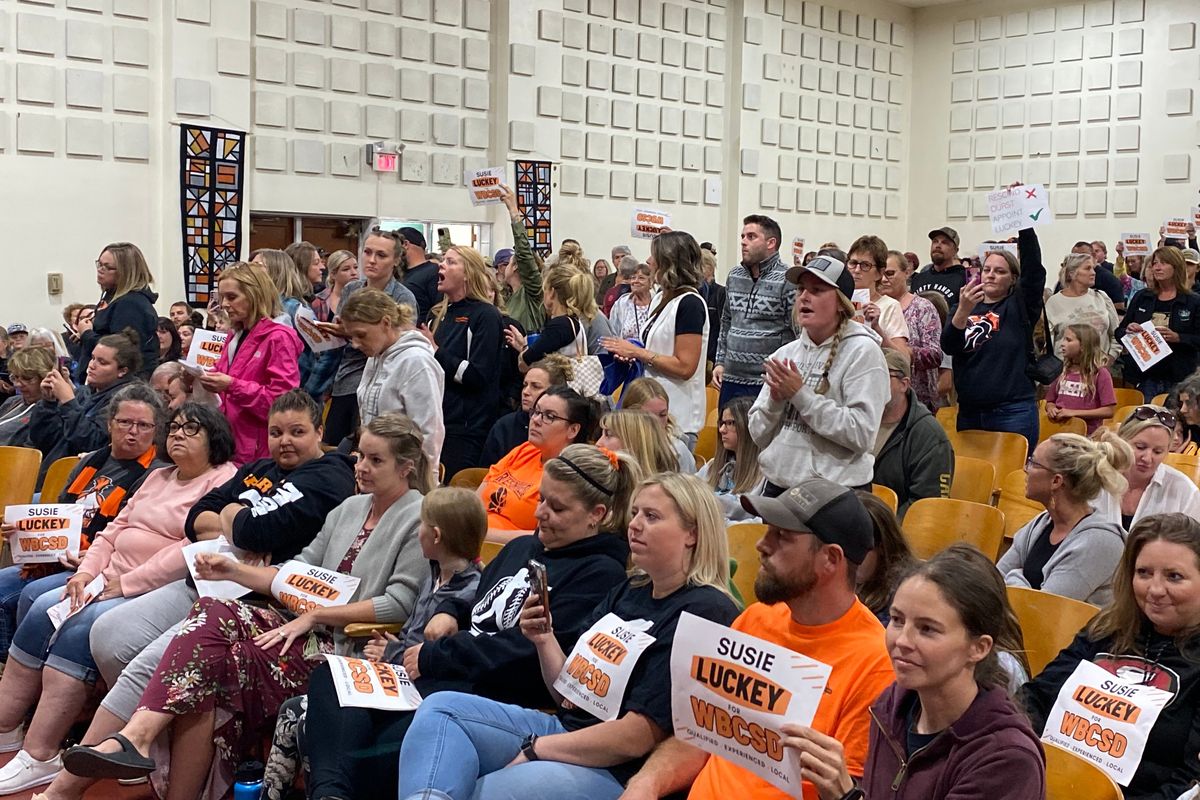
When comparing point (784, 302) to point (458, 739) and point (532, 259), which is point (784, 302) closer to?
point (532, 259)

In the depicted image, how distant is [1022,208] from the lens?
6.55 meters

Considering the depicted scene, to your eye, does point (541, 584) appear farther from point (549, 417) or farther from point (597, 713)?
point (549, 417)

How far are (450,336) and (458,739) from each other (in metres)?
3.30

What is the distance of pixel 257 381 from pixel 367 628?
2.02m

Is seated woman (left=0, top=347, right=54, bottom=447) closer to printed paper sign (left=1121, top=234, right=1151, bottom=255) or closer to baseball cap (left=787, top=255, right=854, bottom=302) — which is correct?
baseball cap (left=787, top=255, right=854, bottom=302)

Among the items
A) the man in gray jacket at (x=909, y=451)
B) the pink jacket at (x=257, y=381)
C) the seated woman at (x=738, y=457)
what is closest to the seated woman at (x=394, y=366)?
the pink jacket at (x=257, y=381)

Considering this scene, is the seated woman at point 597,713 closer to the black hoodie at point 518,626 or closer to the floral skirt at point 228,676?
the black hoodie at point 518,626

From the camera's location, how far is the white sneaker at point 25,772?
4.33 m

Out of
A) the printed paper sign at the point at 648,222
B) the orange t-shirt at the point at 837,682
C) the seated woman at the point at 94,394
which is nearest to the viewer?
the orange t-shirt at the point at 837,682

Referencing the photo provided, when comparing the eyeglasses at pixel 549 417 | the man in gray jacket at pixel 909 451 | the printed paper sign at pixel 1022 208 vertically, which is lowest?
the man in gray jacket at pixel 909 451

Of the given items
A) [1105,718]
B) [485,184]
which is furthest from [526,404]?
[485,184]

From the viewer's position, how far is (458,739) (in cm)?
324

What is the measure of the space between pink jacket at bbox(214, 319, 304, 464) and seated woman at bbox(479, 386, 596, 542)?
1.25 m

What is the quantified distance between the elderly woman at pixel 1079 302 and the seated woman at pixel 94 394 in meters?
5.84
